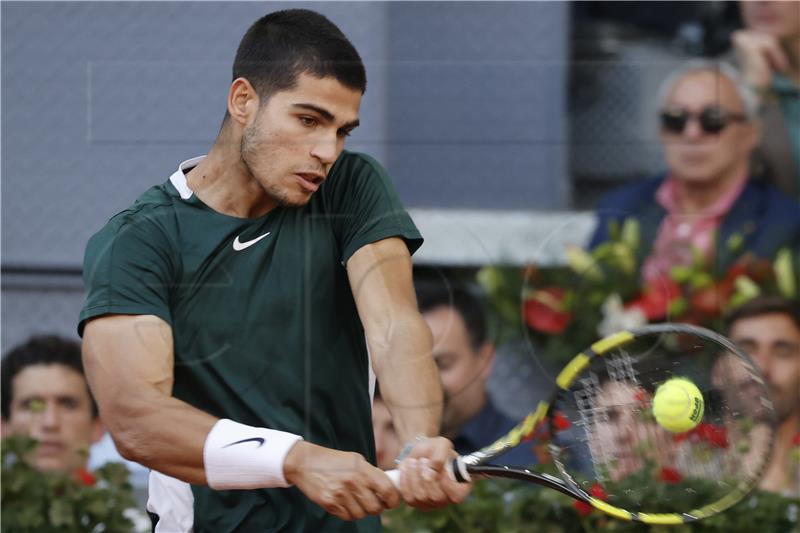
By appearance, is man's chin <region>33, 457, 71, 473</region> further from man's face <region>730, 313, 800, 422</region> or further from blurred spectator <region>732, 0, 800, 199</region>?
blurred spectator <region>732, 0, 800, 199</region>

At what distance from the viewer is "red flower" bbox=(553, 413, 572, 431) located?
3.35 meters

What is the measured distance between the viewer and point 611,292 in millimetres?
4586

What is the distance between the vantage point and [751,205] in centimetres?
461

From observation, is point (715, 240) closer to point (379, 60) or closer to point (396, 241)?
point (379, 60)

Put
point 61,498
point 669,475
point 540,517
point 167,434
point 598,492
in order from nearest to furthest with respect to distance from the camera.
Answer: point 167,434 < point 598,492 < point 669,475 < point 540,517 < point 61,498

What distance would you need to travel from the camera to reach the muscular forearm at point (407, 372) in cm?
325

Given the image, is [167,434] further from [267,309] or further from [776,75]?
[776,75]

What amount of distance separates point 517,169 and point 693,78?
0.64 meters

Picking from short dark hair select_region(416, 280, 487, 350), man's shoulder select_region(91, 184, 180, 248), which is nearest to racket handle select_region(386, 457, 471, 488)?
man's shoulder select_region(91, 184, 180, 248)

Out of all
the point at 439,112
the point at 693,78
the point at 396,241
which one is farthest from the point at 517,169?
the point at 396,241

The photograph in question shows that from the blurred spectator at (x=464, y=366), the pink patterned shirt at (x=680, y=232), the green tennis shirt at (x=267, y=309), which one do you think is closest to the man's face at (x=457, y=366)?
the blurred spectator at (x=464, y=366)

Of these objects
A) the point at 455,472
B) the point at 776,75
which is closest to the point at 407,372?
the point at 455,472

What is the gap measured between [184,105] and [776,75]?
1846 millimetres

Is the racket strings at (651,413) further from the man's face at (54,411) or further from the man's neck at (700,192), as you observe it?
the man's face at (54,411)
